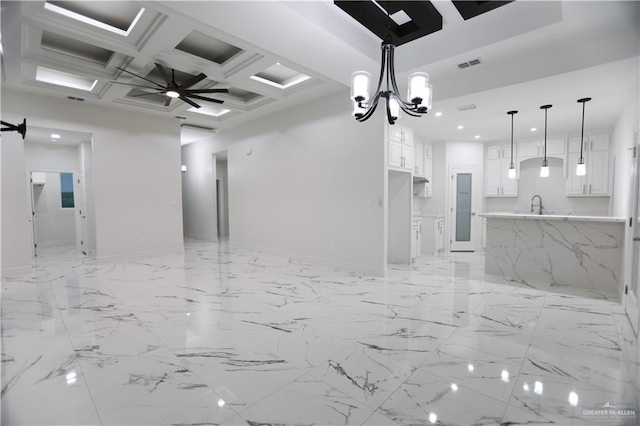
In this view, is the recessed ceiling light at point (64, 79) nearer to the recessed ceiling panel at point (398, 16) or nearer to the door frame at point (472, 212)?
the recessed ceiling panel at point (398, 16)

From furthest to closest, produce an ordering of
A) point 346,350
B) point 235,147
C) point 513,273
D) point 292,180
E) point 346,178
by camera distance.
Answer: point 235,147 < point 292,180 < point 346,178 < point 513,273 < point 346,350

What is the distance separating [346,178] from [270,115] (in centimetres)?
275

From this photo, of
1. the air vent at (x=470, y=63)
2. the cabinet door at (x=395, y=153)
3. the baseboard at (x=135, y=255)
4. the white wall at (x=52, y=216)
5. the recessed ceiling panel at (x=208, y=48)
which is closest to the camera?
the air vent at (x=470, y=63)

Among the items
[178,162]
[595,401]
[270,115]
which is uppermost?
[270,115]

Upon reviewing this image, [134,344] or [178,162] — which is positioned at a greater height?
[178,162]

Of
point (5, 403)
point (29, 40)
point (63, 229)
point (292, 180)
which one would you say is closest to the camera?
point (5, 403)

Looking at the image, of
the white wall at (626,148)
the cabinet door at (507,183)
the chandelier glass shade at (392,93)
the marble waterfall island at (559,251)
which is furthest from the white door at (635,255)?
the cabinet door at (507,183)

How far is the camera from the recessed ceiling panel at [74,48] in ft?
13.4

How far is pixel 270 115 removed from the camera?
7.07 m

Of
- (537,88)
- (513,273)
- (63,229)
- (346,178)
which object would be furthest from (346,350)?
(63,229)

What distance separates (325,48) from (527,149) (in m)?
5.94

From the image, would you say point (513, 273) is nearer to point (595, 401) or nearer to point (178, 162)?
point (595, 401)

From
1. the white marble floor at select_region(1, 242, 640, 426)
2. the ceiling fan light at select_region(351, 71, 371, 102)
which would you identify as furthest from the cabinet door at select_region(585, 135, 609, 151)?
the ceiling fan light at select_region(351, 71, 371, 102)

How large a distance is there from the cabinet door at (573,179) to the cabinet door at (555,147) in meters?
0.21
